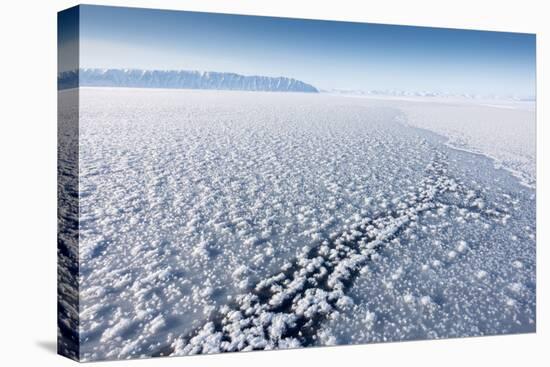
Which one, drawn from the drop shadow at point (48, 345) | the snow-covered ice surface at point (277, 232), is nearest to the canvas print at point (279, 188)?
the snow-covered ice surface at point (277, 232)

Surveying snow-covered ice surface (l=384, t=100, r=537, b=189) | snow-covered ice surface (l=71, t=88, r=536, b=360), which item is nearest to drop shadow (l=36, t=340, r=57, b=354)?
snow-covered ice surface (l=71, t=88, r=536, b=360)

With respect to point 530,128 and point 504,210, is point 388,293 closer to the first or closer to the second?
point 504,210

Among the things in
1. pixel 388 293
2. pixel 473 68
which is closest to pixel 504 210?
pixel 473 68

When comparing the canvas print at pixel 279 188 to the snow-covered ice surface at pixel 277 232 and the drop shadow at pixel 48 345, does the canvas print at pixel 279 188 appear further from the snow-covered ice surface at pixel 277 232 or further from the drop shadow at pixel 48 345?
the drop shadow at pixel 48 345

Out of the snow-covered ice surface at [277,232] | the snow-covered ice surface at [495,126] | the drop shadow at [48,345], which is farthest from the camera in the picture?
the snow-covered ice surface at [495,126]

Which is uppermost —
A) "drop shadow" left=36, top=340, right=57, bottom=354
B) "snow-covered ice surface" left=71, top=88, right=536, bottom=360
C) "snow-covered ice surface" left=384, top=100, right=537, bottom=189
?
"snow-covered ice surface" left=384, top=100, right=537, bottom=189

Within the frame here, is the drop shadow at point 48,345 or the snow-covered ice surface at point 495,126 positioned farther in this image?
the snow-covered ice surface at point 495,126

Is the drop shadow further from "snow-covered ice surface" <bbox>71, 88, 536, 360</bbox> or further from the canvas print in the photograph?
"snow-covered ice surface" <bbox>71, 88, 536, 360</bbox>
